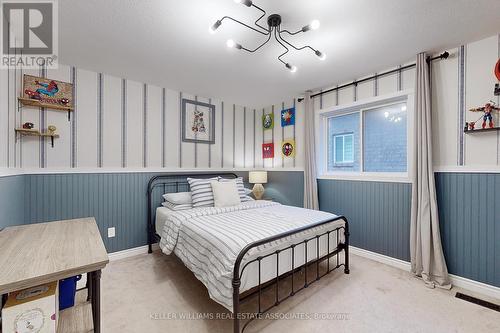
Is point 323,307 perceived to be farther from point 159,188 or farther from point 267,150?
point 267,150

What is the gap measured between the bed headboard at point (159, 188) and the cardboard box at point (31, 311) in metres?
2.28

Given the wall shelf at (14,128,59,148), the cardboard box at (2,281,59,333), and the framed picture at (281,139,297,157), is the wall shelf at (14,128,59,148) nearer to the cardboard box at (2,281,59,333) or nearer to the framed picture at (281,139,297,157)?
the cardboard box at (2,281,59,333)

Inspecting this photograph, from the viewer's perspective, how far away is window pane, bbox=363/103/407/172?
285cm

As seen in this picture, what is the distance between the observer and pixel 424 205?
7.69 ft

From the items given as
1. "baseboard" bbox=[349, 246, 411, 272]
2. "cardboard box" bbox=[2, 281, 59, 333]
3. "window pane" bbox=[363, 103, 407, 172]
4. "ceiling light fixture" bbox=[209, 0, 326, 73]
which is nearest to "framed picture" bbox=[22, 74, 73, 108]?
"ceiling light fixture" bbox=[209, 0, 326, 73]

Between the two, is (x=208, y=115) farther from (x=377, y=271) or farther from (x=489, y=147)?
(x=489, y=147)

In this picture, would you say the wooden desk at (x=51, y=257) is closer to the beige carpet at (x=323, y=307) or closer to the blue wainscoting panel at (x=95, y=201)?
the beige carpet at (x=323, y=307)

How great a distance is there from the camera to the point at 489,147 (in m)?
2.11

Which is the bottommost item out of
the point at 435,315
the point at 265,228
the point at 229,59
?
the point at 435,315

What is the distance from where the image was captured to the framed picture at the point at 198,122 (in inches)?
142

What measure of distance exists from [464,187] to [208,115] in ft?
11.5

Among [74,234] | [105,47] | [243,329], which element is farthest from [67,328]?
[105,47]

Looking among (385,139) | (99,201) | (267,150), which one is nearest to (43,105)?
(99,201)

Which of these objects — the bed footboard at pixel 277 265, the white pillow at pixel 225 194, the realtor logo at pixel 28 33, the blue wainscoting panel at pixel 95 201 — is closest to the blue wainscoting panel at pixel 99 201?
the blue wainscoting panel at pixel 95 201
